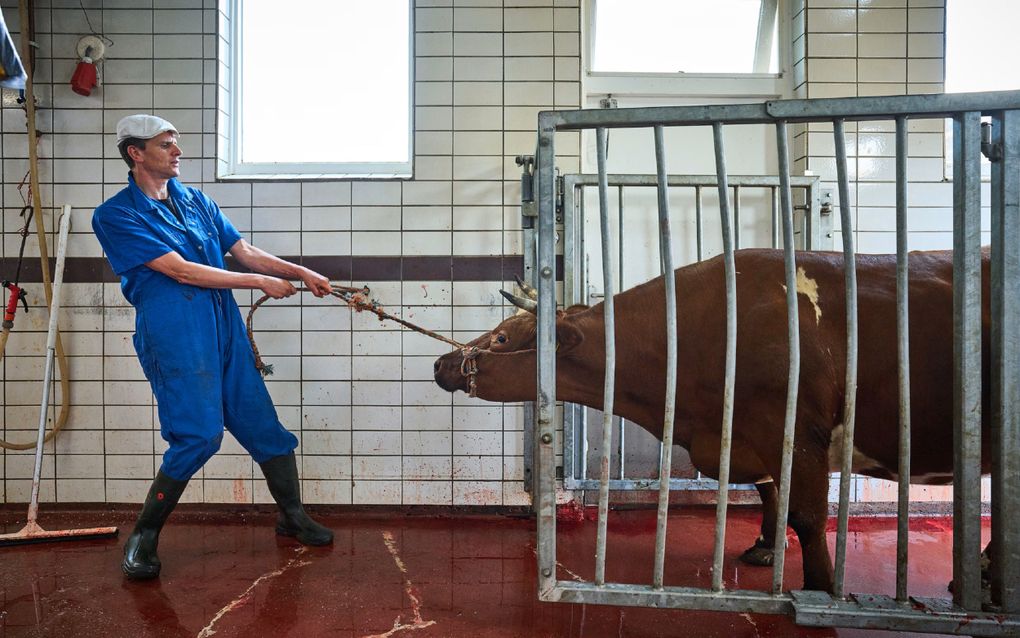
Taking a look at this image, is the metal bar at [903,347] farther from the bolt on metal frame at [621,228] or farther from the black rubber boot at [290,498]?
the black rubber boot at [290,498]

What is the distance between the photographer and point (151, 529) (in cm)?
255

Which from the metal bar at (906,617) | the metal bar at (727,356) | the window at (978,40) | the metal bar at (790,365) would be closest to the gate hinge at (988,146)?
the metal bar at (790,365)

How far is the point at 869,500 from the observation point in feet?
11.2

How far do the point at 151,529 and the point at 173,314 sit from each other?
0.91 metres

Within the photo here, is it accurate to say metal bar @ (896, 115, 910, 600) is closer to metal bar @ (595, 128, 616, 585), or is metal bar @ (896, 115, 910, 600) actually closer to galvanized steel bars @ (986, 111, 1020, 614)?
galvanized steel bars @ (986, 111, 1020, 614)

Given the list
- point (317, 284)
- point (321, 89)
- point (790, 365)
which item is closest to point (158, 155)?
point (317, 284)

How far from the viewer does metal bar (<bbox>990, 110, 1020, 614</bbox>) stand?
1.61 metres

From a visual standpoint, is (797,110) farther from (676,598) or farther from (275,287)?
(275,287)

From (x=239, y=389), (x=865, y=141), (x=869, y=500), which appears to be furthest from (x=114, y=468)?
(x=865, y=141)

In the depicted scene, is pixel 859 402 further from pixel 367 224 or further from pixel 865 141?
pixel 367 224

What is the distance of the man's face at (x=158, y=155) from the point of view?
255cm

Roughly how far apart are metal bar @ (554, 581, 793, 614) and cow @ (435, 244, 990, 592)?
0.37 meters

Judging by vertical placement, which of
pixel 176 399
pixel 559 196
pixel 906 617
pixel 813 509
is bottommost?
pixel 906 617

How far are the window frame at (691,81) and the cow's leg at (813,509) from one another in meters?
2.49
